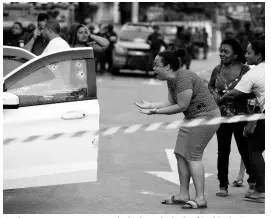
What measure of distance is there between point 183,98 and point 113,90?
13445mm

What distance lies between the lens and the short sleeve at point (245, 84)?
7523mm

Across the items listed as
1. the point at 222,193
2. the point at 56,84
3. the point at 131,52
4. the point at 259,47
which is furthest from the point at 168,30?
the point at 56,84

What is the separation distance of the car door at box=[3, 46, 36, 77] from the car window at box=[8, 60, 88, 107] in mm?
1615

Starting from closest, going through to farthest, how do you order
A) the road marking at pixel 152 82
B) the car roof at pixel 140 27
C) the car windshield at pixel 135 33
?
the road marking at pixel 152 82 → the car windshield at pixel 135 33 → the car roof at pixel 140 27

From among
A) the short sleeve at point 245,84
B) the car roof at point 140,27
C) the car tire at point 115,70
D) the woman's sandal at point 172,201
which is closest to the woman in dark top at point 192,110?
the woman's sandal at point 172,201

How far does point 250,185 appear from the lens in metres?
8.23

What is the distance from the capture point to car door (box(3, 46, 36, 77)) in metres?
8.46

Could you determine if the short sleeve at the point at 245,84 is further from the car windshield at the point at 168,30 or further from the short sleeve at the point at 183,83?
the car windshield at the point at 168,30

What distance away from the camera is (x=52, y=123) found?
659cm

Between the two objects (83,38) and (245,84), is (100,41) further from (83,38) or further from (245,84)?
(245,84)

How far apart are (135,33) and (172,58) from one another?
19.0 m

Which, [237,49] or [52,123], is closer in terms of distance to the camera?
[52,123]

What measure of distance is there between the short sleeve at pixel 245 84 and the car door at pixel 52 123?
1534mm

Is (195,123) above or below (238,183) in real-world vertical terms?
above
